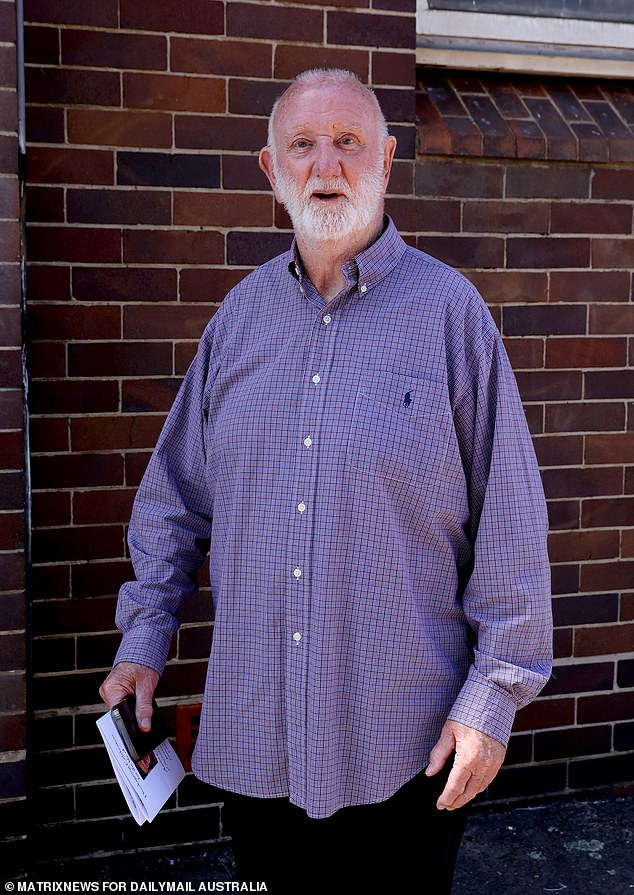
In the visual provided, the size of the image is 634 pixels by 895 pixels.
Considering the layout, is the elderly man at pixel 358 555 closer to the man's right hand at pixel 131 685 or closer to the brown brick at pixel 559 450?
the man's right hand at pixel 131 685

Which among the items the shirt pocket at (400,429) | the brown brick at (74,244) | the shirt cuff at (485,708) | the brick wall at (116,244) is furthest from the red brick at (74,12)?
the shirt cuff at (485,708)

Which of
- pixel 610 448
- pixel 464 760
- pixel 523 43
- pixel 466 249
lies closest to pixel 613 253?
pixel 466 249

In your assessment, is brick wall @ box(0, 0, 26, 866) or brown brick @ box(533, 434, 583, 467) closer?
brick wall @ box(0, 0, 26, 866)

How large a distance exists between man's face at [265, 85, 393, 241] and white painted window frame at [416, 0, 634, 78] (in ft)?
4.41

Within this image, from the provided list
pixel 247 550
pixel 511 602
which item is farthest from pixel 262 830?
pixel 511 602

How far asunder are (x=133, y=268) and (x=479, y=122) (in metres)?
1.24

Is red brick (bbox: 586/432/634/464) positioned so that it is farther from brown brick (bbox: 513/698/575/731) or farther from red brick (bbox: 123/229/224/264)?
red brick (bbox: 123/229/224/264)

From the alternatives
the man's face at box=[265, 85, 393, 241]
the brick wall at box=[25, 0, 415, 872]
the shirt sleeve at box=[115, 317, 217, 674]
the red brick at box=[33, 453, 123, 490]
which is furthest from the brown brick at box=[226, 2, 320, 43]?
the red brick at box=[33, 453, 123, 490]

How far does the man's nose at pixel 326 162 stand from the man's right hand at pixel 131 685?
3.81 ft

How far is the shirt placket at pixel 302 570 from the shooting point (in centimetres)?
205

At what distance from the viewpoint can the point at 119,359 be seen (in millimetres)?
3094

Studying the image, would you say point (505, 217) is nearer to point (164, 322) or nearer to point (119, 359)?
point (164, 322)

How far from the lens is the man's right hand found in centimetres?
224

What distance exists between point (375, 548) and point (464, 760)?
442 mm
